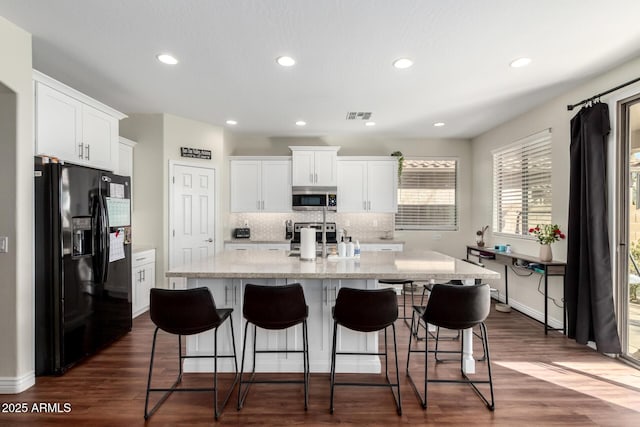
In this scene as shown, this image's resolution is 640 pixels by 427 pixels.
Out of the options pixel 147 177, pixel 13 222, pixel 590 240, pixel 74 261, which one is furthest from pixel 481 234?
pixel 13 222

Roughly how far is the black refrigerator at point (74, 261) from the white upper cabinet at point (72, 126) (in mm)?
244

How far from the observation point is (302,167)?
545cm

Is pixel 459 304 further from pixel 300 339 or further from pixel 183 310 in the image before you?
pixel 183 310

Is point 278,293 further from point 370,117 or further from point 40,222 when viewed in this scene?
point 370,117

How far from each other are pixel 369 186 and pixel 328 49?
3.13 m

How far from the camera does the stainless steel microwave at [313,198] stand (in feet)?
17.8

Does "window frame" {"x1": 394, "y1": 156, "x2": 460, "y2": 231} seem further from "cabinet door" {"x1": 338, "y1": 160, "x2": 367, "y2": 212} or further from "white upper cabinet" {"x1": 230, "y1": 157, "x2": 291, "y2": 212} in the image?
"white upper cabinet" {"x1": 230, "y1": 157, "x2": 291, "y2": 212}

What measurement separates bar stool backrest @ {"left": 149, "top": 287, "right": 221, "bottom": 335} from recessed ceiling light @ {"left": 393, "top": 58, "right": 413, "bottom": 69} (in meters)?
2.44

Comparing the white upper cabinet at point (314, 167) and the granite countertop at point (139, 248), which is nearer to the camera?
the granite countertop at point (139, 248)

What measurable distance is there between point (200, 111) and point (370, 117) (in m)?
2.31

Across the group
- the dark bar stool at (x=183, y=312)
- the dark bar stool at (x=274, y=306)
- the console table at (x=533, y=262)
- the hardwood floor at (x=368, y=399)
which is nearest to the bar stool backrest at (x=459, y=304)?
Result: the hardwood floor at (x=368, y=399)

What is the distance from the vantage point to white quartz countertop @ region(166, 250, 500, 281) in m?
2.35

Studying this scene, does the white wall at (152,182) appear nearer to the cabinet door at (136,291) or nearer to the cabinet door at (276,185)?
the cabinet door at (136,291)

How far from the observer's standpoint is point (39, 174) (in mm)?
2521
